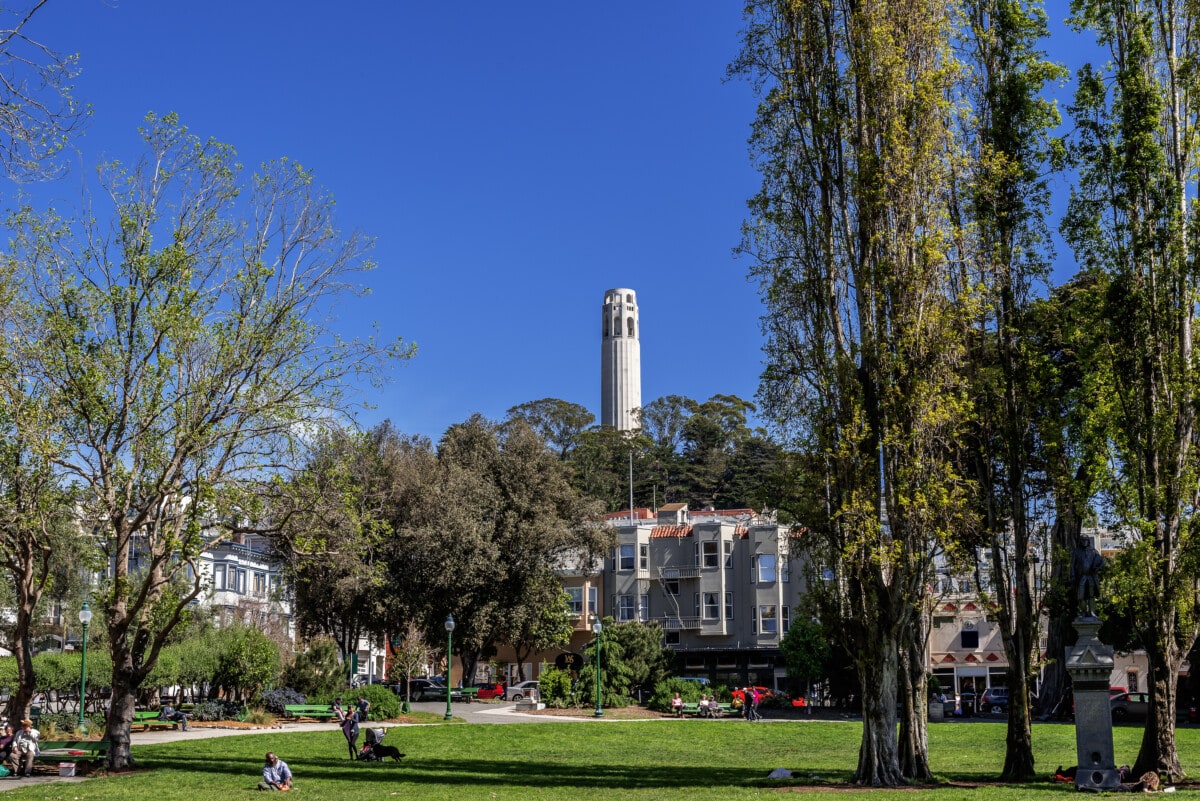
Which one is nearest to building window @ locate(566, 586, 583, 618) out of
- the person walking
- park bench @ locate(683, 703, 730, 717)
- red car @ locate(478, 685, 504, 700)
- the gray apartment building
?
the gray apartment building

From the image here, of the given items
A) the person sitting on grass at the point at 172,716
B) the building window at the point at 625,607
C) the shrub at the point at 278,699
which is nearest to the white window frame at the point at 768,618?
the building window at the point at 625,607

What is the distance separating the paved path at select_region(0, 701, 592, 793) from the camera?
1967 cm

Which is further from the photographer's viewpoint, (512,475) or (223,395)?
(512,475)

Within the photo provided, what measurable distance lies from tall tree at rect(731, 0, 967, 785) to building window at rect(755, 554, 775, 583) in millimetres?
38861

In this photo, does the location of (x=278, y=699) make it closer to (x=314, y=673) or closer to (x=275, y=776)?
(x=314, y=673)

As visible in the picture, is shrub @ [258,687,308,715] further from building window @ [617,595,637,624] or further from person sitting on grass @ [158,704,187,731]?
building window @ [617,595,637,624]

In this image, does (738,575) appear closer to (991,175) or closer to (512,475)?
(512,475)

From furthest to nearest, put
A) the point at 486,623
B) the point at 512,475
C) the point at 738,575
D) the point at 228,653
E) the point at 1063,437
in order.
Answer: the point at 738,575
the point at 512,475
the point at 486,623
the point at 228,653
the point at 1063,437

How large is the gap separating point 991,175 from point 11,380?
704 inches

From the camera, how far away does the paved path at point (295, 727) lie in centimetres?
1967

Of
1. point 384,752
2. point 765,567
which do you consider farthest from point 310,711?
point 765,567

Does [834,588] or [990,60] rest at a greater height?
[990,60]

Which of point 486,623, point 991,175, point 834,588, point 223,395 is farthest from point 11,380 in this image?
point 486,623

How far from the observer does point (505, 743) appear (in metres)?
28.8
